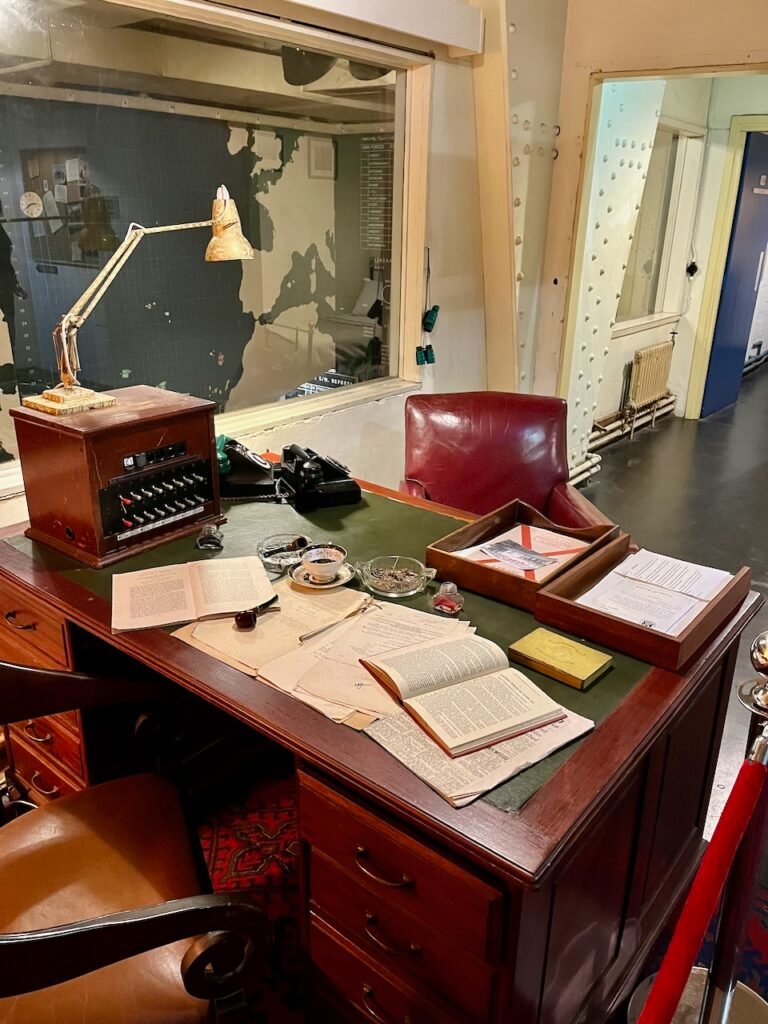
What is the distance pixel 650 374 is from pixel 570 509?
4039 millimetres

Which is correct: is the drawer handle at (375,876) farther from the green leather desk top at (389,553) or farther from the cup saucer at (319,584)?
the cup saucer at (319,584)

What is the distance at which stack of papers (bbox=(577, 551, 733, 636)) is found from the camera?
1443 millimetres

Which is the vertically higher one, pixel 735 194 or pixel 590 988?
pixel 735 194

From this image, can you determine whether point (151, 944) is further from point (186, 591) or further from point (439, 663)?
point (186, 591)

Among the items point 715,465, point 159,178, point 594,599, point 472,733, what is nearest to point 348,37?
point 159,178

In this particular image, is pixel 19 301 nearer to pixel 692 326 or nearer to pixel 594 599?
pixel 594 599

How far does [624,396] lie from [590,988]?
5109mm

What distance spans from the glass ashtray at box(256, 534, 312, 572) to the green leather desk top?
3 centimetres

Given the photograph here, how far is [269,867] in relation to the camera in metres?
1.98

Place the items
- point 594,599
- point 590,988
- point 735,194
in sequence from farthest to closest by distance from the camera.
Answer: point 735,194 < point 594,599 < point 590,988

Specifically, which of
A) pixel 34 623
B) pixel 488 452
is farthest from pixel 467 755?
pixel 488 452

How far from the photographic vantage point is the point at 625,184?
4.14 m

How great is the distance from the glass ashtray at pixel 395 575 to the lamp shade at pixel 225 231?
81cm

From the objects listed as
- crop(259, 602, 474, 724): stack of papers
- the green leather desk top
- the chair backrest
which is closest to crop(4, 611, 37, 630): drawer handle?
the green leather desk top
